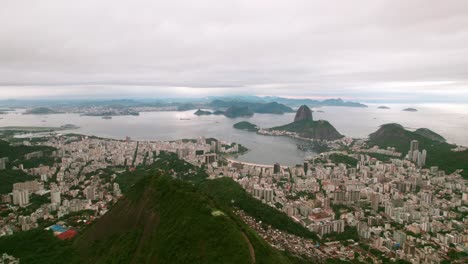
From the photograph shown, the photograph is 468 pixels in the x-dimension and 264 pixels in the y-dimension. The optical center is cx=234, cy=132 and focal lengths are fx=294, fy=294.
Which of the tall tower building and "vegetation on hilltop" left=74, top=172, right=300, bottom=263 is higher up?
"vegetation on hilltop" left=74, top=172, right=300, bottom=263

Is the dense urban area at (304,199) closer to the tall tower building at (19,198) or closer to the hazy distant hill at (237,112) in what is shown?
the tall tower building at (19,198)

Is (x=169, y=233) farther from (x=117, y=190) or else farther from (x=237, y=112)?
(x=237, y=112)

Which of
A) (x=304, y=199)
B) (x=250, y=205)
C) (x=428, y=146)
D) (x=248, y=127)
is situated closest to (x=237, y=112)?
(x=248, y=127)

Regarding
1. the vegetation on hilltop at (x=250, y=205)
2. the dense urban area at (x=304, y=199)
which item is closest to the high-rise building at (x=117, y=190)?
the dense urban area at (x=304, y=199)

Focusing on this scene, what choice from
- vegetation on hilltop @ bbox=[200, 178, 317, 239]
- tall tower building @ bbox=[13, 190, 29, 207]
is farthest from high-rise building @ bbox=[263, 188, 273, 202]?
tall tower building @ bbox=[13, 190, 29, 207]

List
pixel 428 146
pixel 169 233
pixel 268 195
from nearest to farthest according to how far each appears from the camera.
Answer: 1. pixel 169 233
2. pixel 268 195
3. pixel 428 146

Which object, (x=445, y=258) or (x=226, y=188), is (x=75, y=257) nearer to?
(x=226, y=188)

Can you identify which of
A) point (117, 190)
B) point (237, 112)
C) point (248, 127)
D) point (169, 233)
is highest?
point (237, 112)

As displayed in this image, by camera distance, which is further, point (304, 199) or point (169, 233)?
point (304, 199)

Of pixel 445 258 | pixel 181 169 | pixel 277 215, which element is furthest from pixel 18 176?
pixel 445 258

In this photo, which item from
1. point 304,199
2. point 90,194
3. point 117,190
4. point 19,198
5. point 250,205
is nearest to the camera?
point 250,205

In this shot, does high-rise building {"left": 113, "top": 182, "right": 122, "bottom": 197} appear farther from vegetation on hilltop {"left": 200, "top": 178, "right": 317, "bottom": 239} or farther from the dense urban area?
vegetation on hilltop {"left": 200, "top": 178, "right": 317, "bottom": 239}
